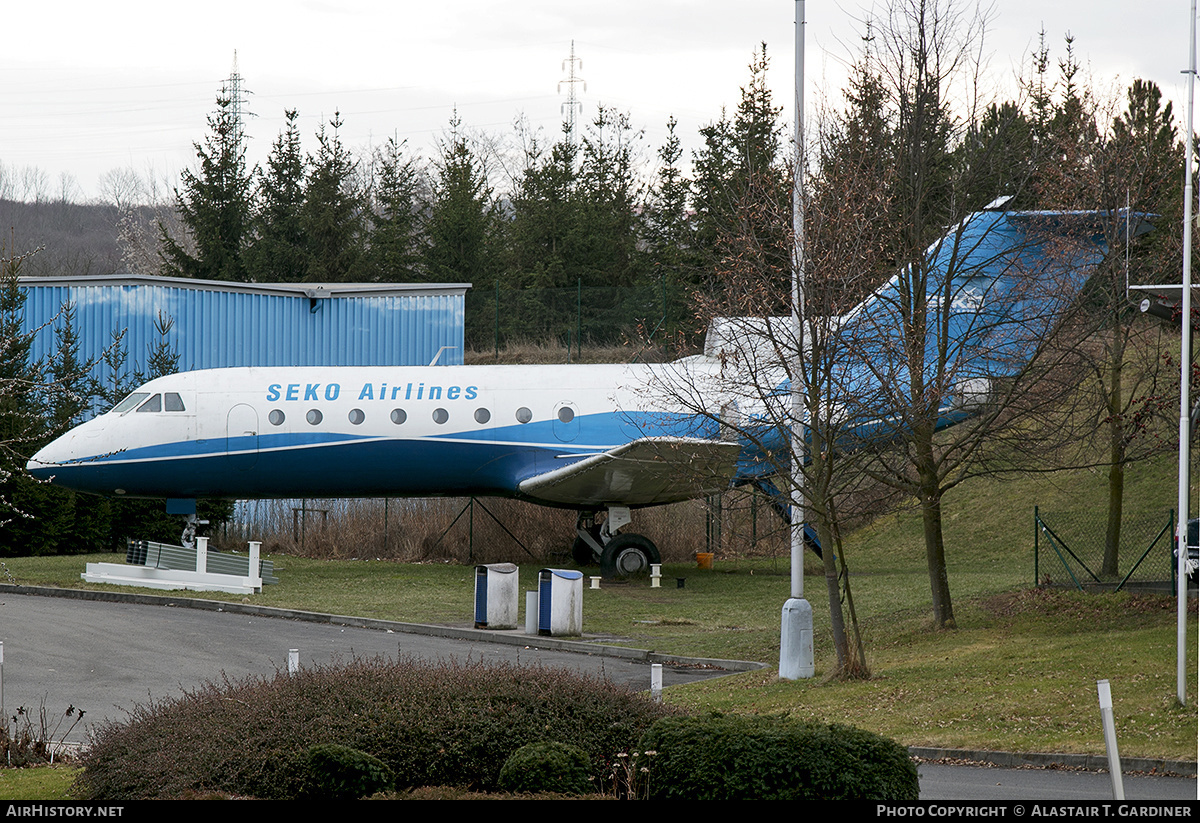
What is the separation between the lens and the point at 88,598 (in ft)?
74.5

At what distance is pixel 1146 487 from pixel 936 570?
59.0 feet

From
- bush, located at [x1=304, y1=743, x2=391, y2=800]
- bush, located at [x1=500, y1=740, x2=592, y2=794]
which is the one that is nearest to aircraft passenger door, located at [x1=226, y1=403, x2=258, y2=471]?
bush, located at [x1=304, y1=743, x2=391, y2=800]

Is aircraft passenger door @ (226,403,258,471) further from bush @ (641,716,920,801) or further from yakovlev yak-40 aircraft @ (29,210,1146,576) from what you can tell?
bush @ (641,716,920,801)

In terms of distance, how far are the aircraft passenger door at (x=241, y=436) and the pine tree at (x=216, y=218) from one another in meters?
26.3

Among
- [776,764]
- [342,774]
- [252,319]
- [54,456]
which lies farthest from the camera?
[252,319]

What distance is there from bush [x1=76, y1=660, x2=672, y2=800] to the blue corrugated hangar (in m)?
26.6

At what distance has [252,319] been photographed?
3722cm

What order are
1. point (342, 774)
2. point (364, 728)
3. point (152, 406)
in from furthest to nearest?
point (152, 406) < point (364, 728) < point (342, 774)

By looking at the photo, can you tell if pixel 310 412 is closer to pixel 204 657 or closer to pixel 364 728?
pixel 204 657

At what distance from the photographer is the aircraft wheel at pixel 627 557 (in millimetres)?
26906

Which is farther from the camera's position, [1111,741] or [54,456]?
[54,456]

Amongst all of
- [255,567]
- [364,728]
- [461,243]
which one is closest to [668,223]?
[461,243]

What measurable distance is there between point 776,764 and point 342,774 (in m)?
2.79

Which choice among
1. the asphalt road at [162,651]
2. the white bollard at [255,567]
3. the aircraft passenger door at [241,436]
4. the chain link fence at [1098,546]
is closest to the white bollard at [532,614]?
the asphalt road at [162,651]
